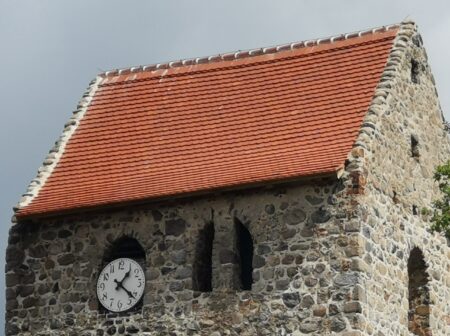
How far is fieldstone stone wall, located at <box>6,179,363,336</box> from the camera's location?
28484mm

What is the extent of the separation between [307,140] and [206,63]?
4.70m

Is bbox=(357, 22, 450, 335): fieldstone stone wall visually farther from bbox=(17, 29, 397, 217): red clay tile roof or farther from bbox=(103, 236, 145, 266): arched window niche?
bbox=(103, 236, 145, 266): arched window niche

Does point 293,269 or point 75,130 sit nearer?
point 293,269

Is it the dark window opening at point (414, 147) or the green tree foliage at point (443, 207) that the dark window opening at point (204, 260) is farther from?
the dark window opening at point (414, 147)

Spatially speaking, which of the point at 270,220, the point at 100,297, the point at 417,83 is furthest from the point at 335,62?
the point at 100,297

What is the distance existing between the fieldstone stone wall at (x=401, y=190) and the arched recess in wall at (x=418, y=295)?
0.09m

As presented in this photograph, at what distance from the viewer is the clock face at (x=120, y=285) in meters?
30.0

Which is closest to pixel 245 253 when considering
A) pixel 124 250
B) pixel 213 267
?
pixel 213 267

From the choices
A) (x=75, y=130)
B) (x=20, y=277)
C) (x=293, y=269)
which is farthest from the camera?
(x=75, y=130)

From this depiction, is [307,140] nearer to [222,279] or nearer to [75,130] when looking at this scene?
[222,279]

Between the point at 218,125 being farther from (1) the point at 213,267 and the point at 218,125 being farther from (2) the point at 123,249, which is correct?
(1) the point at 213,267

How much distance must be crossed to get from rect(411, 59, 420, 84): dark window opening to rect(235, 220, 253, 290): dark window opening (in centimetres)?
513

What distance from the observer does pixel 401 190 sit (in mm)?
30703

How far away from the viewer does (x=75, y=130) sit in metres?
33.4
